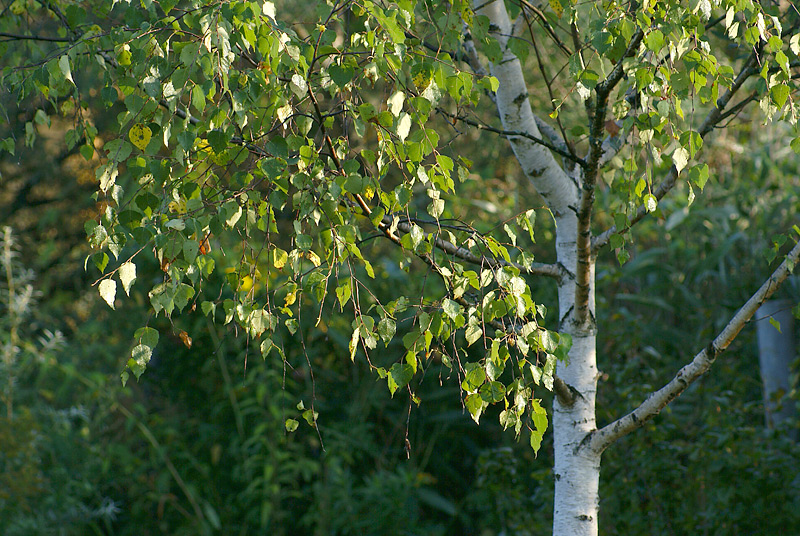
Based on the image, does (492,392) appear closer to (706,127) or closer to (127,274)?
(127,274)

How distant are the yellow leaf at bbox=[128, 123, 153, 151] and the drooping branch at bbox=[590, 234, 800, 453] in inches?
46.3

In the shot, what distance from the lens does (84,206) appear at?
5414 mm

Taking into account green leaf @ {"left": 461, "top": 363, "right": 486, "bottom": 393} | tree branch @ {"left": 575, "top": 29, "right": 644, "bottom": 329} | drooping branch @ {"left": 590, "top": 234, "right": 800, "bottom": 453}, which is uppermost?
tree branch @ {"left": 575, "top": 29, "right": 644, "bottom": 329}

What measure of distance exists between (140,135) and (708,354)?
1250 mm

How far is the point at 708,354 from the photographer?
1.63m

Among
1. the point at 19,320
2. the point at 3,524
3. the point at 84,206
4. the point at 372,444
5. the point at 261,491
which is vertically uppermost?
the point at 84,206

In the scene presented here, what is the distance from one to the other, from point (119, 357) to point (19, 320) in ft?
2.37

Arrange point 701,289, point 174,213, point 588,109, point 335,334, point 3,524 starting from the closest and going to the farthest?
point 174,213 → point 588,109 → point 3,524 → point 335,334 → point 701,289

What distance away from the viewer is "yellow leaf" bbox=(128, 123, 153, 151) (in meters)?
1.19

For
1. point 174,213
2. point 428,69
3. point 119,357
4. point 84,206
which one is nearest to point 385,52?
point 428,69

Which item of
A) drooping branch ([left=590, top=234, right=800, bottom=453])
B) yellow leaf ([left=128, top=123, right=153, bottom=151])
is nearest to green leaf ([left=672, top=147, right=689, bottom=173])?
drooping branch ([left=590, top=234, right=800, bottom=453])

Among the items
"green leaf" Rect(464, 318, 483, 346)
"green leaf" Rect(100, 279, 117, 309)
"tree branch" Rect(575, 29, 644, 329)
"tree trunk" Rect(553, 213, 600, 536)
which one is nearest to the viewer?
"green leaf" Rect(100, 279, 117, 309)

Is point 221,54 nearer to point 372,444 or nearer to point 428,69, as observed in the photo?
point 428,69

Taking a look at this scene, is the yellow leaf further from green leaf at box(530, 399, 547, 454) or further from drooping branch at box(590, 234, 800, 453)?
drooping branch at box(590, 234, 800, 453)
